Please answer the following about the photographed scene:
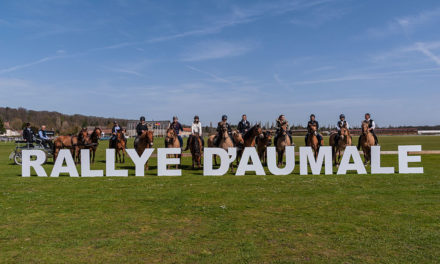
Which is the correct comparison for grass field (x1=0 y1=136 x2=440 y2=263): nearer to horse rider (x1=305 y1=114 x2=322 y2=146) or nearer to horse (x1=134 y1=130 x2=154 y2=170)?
horse (x1=134 y1=130 x2=154 y2=170)

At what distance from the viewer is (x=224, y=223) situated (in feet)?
23.9

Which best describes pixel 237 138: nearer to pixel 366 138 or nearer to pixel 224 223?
pixel 366 138

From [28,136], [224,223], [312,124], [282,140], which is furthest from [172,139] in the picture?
[224,223]

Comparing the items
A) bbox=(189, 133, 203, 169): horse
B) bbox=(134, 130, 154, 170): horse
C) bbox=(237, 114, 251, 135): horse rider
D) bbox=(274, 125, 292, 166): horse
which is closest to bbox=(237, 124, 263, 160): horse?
bbox=(274, 125, 292, 166): horse

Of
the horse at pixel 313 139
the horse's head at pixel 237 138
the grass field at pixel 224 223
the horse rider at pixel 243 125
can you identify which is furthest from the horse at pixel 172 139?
the horse at pixel 313 139

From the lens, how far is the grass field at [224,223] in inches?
217

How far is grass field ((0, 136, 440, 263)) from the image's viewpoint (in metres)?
5.50

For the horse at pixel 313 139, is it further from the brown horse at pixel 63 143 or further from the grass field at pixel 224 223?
the brown horse at pixel 63 143

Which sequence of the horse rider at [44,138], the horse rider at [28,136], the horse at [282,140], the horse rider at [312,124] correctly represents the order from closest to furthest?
the horse at [282,140] → the horse rider at [312,124] → the horse rider at [28,136] → the horse rider at [44,138]

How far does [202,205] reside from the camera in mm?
9094

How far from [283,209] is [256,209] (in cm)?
66

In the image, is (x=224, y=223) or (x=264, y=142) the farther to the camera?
(x=264, y=142)

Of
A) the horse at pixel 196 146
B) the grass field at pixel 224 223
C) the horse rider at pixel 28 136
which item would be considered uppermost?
the horse rider at pixel 28 136

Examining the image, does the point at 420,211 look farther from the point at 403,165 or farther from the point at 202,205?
the point at 403,165
